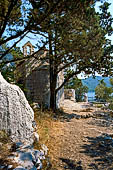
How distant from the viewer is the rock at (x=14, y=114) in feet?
10.4

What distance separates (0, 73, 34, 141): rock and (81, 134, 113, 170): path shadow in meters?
1.55

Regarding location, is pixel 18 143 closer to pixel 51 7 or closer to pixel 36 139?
pixel 36 139

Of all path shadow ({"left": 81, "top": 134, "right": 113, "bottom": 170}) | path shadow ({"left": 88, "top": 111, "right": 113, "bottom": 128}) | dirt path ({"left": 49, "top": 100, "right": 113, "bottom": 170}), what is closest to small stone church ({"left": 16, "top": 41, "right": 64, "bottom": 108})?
path shadow ({"left": 88, "top": 111, "right": 113, "bottom": 128})

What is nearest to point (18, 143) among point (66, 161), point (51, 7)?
point (66, 161)

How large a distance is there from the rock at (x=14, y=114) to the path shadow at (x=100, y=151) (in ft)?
5.09

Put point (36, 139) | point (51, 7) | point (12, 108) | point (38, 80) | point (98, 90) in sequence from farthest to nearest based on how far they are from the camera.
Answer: point (98, 90)
point (38, 80)
point (51, 7)
point (36, 139)
point (12, 108)

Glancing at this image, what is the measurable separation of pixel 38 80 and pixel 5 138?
7115mm

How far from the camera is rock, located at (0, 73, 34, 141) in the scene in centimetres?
316

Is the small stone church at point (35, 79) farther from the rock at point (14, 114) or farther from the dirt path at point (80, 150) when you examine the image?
the rock at point (14, 114)

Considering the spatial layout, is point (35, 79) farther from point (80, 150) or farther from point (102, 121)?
point (80, 150)

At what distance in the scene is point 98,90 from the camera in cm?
2178

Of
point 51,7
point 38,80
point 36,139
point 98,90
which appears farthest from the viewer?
point 98,90

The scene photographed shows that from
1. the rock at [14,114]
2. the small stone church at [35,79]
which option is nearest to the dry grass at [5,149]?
the rock at [14,114]

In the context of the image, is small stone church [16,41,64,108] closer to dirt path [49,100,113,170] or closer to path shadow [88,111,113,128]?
path shadow [88,111,113,128]
